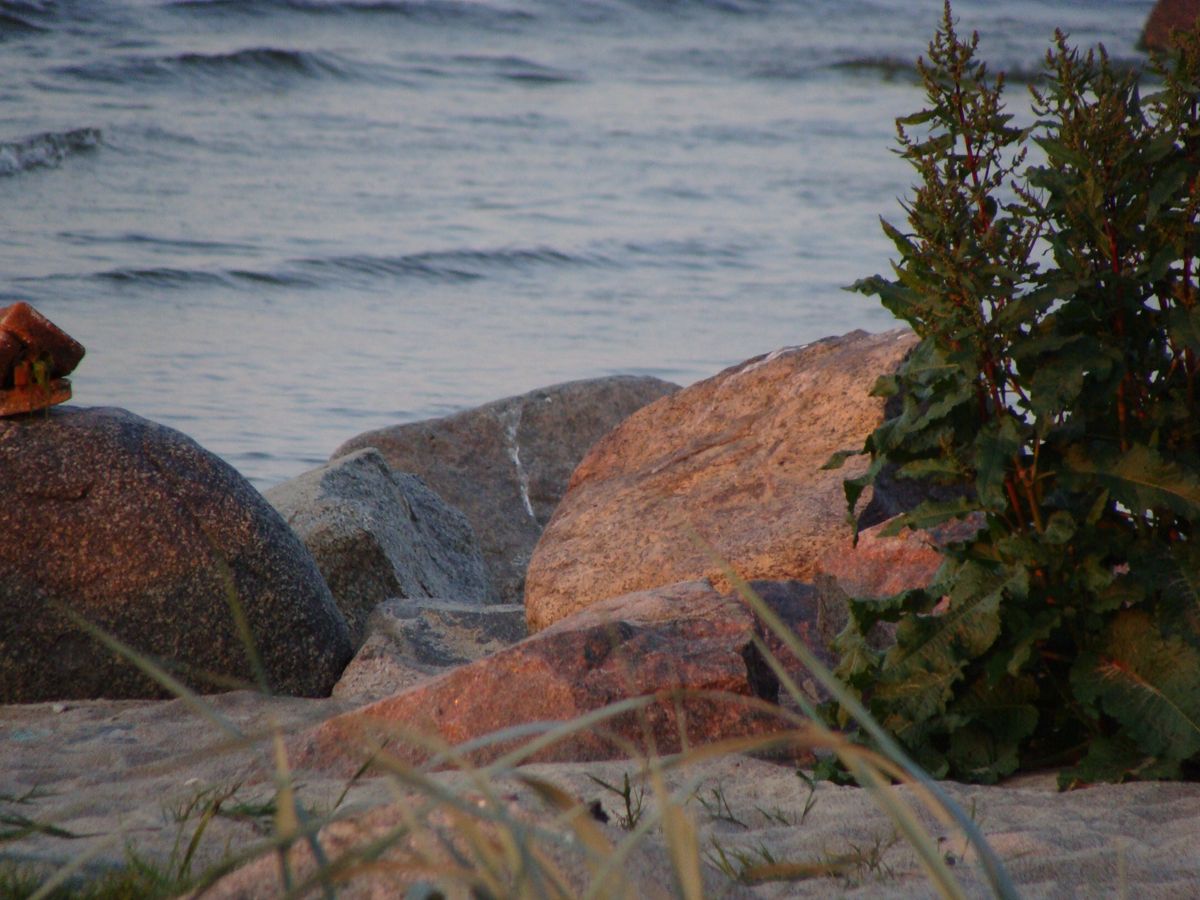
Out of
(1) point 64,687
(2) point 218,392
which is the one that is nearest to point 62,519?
(1) point 64,687

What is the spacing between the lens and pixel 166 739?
4.17 meters

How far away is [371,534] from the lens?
590cm

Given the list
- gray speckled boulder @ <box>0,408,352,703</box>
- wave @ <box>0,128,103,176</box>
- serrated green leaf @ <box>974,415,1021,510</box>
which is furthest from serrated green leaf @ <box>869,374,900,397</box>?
wave @ <box>0,128,103,176</box>

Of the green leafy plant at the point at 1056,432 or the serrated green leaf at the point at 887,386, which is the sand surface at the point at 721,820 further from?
the serrated green leaf at the point at 887,386

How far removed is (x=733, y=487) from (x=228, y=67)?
52.6ft

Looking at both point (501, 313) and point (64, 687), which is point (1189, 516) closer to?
point (64, 687)

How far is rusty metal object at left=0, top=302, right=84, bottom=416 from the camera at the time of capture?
483cm

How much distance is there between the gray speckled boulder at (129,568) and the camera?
184 inches

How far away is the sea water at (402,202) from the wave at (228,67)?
0.18ft

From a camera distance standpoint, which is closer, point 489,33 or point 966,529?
point 966,529

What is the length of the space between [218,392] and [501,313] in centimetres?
400

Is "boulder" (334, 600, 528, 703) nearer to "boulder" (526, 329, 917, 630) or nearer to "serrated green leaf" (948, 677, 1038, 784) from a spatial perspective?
"boulder" (526, 329, 917, 630)

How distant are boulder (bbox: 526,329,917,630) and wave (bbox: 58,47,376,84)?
14113mm

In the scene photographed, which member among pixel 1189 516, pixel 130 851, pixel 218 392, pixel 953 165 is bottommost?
pixel 218 392
